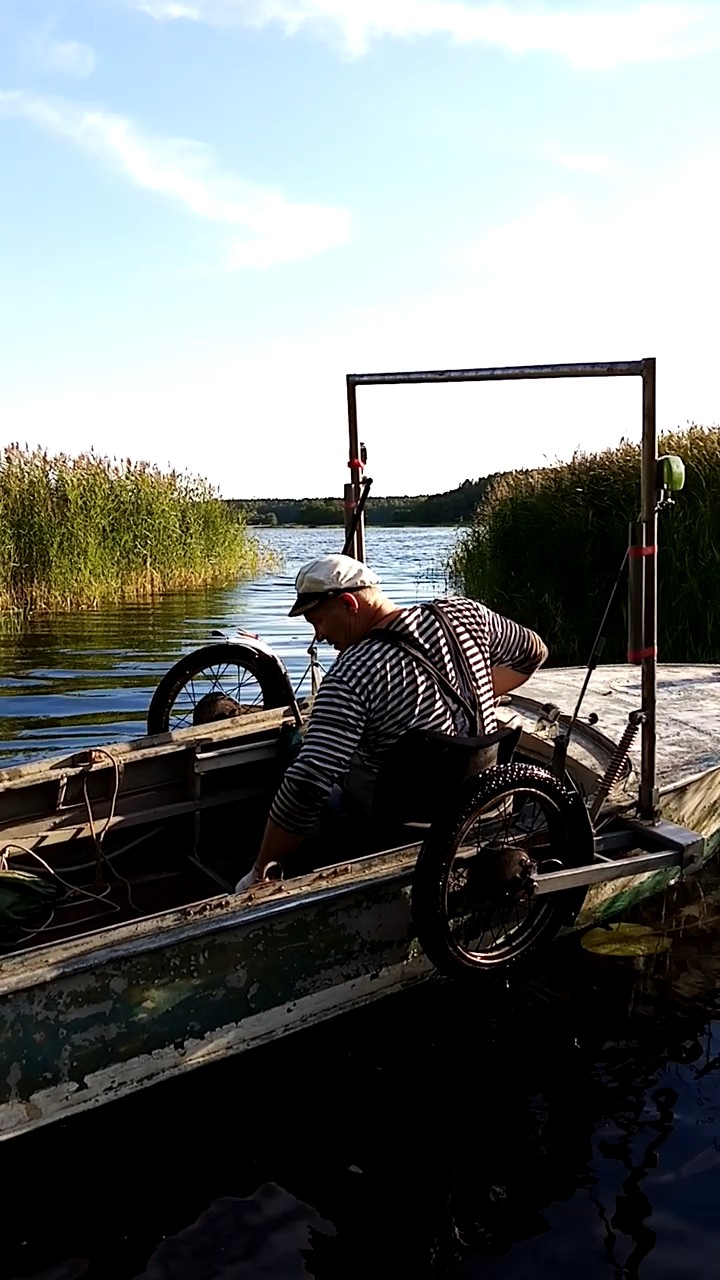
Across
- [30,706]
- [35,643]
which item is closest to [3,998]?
[30,706]

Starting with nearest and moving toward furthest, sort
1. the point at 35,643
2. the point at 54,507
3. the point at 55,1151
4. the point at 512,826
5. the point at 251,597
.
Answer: the point at 55,1151 → the point at 512,826 → the point at 35,643 → the point at 54,507 → the point at 251,597

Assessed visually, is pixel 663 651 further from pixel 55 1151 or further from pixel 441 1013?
pixel 55 1151

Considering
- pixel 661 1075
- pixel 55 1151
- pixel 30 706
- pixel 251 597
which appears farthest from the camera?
pixel 251 597

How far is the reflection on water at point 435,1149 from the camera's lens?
3.20 m

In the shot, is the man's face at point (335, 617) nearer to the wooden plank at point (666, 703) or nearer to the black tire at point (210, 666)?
the black tire at point (210, 666)

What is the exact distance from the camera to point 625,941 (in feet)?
16.9

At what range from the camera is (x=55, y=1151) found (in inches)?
144

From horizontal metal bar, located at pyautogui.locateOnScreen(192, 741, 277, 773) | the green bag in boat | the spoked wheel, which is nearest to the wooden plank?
the spoked wheel

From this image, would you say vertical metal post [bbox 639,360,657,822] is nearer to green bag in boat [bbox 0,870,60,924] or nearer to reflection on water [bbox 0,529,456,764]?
green bag in boat [bbox 0,870,60,924]

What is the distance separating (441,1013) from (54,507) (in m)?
13.3

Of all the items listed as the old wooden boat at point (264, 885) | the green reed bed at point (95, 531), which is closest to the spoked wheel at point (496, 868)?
the old wooden boat at point (264, 885)

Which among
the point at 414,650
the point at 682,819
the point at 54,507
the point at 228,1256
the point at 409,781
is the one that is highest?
the point at 54,507

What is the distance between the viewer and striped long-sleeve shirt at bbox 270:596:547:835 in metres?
4.04

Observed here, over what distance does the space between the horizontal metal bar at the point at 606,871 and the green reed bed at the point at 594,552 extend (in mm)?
6522
